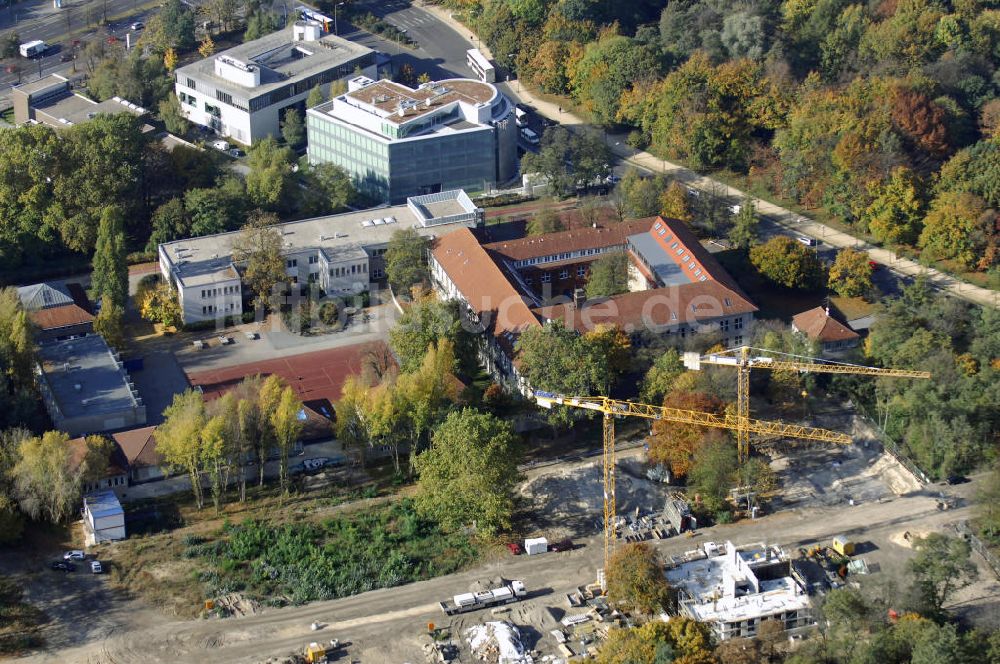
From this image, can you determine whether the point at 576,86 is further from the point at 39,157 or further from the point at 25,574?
the point at 25,574

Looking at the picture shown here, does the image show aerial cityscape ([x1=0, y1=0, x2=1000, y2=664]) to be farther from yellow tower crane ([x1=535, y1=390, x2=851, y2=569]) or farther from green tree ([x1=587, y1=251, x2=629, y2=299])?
green tree ([x1=587, y1=251, x2=629, y2=299])

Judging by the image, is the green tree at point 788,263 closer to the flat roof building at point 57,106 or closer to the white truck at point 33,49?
the flat roof building at point 57,106

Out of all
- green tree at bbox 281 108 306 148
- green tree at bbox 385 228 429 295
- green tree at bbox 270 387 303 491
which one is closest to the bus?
green tree at bbox 281 108 306 148

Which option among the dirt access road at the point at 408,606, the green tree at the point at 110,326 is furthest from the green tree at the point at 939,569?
the green tree at the point at 110,326

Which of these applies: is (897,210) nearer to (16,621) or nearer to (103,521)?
(103,521)

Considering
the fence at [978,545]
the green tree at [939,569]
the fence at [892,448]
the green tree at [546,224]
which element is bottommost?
the fence at [978,545]

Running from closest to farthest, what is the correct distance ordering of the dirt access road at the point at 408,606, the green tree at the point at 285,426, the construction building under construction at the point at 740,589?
the dirt access road at the point at 408,606 < the construction building under construction at the point at 740,589 < the green tree at the point at 285,426
